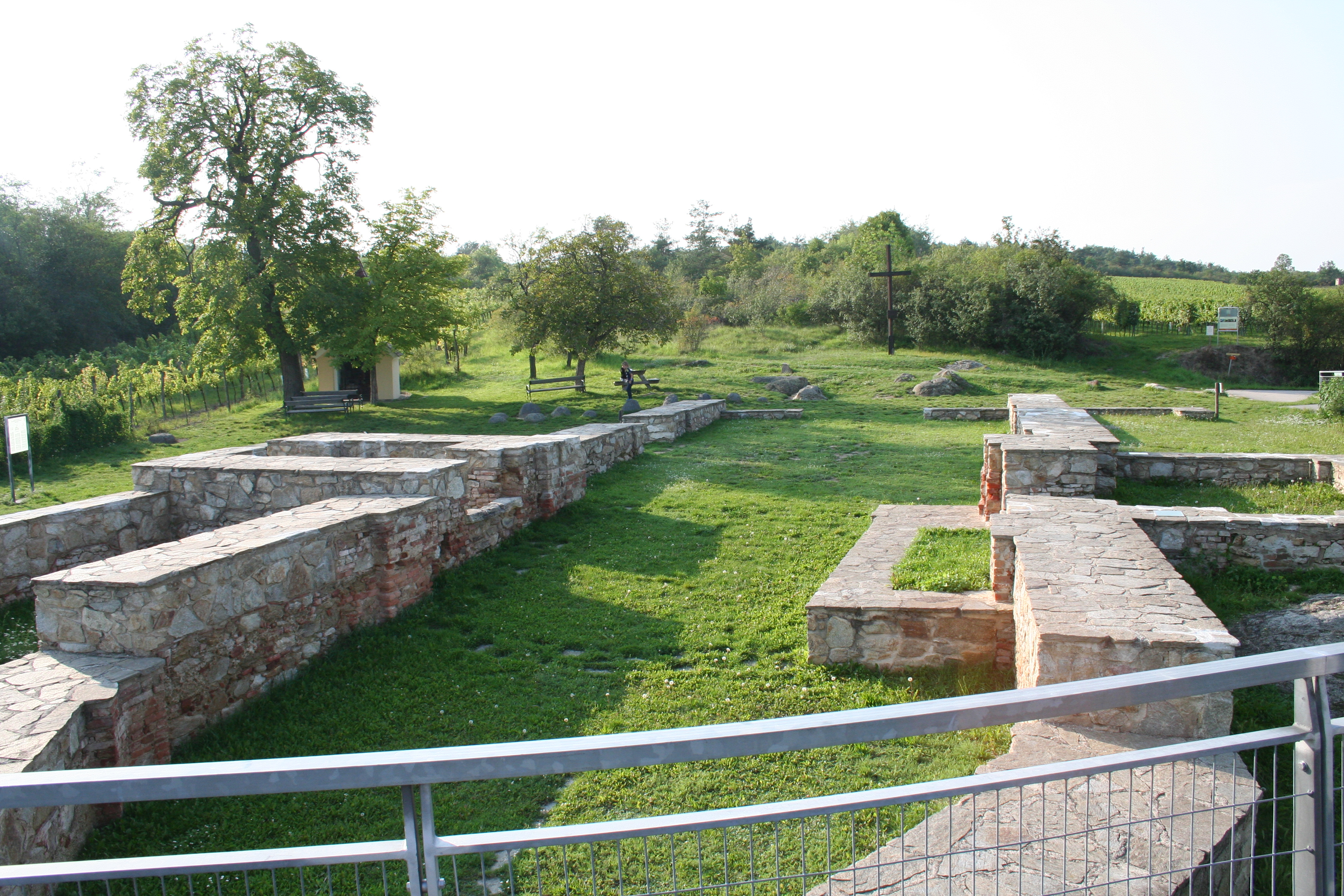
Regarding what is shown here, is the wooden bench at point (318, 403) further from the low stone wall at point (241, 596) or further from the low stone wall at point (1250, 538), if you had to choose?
the low stone wall at point (1250, 538)

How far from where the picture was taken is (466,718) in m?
4.67

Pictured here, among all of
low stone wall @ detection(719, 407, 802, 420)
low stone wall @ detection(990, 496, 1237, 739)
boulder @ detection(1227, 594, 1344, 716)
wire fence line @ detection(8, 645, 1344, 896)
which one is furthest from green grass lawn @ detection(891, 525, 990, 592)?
low stone wall @ detection(719, 407, 802, 420)

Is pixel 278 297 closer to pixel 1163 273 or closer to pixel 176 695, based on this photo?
pixel 176 695

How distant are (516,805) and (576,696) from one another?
1.12 meters

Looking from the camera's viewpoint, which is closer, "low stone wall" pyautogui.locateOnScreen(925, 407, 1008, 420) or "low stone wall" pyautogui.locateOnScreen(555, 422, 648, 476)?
"low stone wall" pyautogui.locateOnScreen(555, 422, 648, 476)

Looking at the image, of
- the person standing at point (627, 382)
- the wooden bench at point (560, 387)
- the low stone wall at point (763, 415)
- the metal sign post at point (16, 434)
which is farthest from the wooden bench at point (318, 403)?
the low stone wall at point (763, 415)

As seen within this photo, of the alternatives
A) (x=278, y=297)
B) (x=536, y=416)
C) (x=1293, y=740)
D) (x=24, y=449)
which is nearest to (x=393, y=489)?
(x=1293, y=740)

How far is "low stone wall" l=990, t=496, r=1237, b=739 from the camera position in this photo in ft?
11.8

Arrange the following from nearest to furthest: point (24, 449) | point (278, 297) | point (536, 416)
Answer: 1. point (24, 449)
2. point (536, 416)
3. point (278, 297)

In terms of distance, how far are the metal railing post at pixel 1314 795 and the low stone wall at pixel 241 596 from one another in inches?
194

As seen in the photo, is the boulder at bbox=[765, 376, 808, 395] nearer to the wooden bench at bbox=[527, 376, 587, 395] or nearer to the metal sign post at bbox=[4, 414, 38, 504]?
the wooden bench at bbox=[527, 376, 587, 395]

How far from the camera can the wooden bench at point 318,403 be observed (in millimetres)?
20359

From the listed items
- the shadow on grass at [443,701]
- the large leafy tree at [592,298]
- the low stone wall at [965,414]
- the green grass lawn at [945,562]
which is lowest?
the shadow on grass at [443,701]

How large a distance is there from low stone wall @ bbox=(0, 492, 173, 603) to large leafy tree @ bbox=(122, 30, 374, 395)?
12.6m
